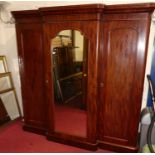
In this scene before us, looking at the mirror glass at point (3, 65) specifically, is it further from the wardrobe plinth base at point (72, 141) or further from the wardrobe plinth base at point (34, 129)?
the wardrobe plinth base at point (72, 141)

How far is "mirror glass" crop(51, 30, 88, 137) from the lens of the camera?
87.7 inches

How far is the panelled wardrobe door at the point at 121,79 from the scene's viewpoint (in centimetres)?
197

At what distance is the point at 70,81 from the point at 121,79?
0.69m

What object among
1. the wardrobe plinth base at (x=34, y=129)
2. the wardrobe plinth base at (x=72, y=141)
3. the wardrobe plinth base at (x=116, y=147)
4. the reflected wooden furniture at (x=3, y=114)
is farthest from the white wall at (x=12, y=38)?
the wardrobe plinth base at (x=116, y=147)

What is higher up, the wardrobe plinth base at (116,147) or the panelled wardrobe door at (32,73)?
the panelled wardrobe door at (32,73)

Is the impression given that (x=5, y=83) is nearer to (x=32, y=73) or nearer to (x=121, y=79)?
(x=32, y=73)

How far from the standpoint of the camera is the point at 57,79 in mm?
2451

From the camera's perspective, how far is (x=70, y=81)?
2.39 m

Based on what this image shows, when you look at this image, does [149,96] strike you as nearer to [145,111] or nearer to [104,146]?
[145,111]

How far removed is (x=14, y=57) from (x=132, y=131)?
2270 mm

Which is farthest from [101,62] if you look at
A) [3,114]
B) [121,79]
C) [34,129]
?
[3,114]

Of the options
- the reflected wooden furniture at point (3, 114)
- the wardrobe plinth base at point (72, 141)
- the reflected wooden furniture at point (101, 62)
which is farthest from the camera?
the reflected wooden furniture at point (3, 114)

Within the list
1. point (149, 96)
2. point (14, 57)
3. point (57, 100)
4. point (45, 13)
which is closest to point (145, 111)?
point (149, 96)

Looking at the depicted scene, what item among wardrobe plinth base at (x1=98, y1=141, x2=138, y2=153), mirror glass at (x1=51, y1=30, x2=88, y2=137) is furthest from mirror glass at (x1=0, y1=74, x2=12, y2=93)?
wardrobe plinth base at (x1=98, y1=141, x2=138, y2=153)
